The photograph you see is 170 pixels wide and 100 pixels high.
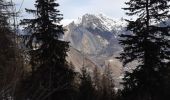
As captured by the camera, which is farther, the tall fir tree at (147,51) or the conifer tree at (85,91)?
the conifer tree at (85,91)

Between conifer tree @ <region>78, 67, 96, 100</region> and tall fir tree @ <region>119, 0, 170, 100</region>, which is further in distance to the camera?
conifer tree @ <region>78, 67, 96, 100</region>

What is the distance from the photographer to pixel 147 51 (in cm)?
2620

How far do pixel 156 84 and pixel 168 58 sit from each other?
1908 mm

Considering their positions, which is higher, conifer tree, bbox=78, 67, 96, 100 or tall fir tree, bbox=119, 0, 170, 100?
tall fir tree, bbox=119, 0, 170, 100

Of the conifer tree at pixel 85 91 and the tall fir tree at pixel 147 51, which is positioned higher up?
the tall fir tree at pixel 147 51

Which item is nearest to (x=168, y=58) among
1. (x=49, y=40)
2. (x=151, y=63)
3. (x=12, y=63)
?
(x=151, y=63)

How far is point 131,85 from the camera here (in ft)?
87.9

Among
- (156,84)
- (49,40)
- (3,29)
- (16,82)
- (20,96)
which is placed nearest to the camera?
(16,82)

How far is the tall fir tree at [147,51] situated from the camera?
26.0 meters

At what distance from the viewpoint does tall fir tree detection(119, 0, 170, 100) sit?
26.0 metres

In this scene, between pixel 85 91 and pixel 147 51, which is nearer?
pixel 147 51

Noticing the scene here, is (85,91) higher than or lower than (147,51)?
lower

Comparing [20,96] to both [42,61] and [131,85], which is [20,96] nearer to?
[131,85]

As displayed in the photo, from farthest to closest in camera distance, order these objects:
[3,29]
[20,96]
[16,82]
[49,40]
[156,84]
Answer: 1. [49,40]
2. [156,84]
3. [3,29]
4. [20,96]
5. [16,82]
